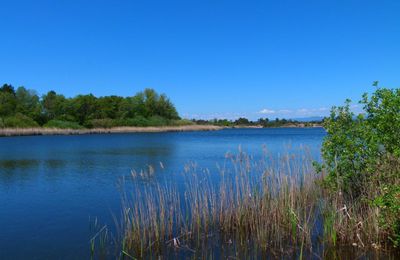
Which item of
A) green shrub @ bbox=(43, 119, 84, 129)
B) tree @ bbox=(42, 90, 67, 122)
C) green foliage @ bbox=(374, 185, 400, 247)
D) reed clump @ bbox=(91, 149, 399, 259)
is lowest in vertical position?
reed clump @ bbox=(91, 149, 399, 259)

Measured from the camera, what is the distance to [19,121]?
73.1 meters

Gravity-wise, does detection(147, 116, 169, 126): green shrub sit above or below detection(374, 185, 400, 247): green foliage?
above

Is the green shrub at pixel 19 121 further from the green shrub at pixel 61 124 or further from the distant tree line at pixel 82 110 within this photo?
the green shrub at pixel 61 124

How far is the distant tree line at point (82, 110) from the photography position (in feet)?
269

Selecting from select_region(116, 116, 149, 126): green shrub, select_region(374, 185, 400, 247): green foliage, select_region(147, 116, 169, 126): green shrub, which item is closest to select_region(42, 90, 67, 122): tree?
select_region(116, 116, 149, 126): green shrub

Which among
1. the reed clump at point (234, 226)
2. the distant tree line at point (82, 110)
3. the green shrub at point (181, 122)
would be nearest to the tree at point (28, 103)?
the distant tree line at point (82, 110)

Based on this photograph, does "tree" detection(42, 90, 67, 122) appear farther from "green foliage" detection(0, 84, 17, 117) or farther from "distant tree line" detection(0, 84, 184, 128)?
"green foliage" detection(0, 84, 17, 117)

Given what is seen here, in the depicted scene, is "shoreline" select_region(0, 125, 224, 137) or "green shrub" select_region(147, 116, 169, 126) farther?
"green shrub" select_region(147, 116, 169, 126)

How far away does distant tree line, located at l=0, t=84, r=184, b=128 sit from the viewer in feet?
269

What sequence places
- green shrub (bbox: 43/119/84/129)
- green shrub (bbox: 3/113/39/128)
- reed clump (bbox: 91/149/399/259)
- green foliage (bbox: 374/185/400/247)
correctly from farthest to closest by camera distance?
green shrub (bbox: 43/119/84/129) < green shrub (bbox: 3/113/39/128) < reed clump (bbox: 91/149/399/259) < green foliage (bbox: 374/185/400/247)

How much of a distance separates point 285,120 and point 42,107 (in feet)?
357

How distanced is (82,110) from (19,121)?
75.0 ft

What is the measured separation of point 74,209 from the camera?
12.0 meters

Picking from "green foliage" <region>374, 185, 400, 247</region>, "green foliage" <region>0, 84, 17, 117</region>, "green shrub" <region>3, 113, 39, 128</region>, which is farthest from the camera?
"green foliage" <region>0, 84, 17, 117</region>
